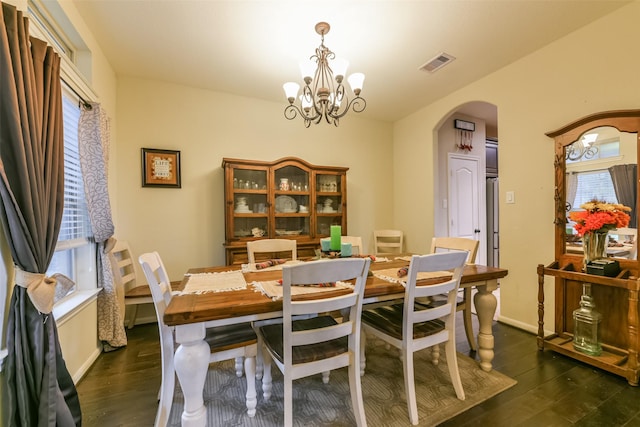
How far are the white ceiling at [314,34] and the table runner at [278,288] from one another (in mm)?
1883

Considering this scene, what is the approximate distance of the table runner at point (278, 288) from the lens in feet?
4.42

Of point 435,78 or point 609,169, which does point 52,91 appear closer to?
point 435,78

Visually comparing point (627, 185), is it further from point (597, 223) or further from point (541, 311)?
point (541, 311)

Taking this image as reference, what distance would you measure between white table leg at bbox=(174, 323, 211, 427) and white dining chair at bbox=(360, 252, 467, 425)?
1.02m

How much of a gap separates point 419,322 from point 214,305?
1.13 meters

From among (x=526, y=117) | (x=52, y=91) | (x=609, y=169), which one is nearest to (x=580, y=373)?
(x=609, y=169)

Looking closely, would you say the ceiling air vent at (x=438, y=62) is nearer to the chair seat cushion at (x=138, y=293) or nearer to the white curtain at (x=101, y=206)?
the white curtain at (x=101, y=206)

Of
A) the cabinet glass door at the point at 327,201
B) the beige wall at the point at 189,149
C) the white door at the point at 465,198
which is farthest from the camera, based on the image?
the white door at the point at 465,198

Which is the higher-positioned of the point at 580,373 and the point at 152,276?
the point at 152,276

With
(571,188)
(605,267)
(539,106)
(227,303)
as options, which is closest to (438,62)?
(539,106)

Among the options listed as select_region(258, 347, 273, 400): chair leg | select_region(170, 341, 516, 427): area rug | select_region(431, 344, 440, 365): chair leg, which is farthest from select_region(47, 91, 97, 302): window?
select_region(431, 344, 440, 365): chair leg

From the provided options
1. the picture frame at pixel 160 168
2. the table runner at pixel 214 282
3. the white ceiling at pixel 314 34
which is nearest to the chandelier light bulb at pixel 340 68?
the white ceiling at pixel 314 34

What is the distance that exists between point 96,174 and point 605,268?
3.86m

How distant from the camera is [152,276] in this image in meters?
1.27
